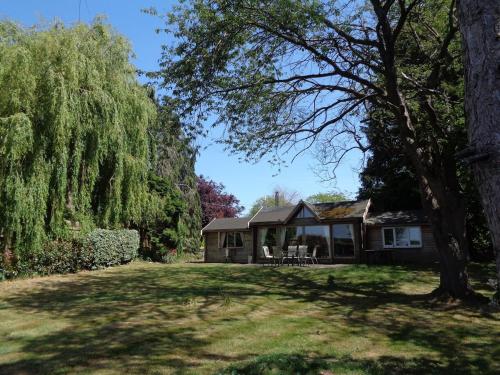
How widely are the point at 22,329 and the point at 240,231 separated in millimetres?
21063

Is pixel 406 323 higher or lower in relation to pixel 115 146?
lower

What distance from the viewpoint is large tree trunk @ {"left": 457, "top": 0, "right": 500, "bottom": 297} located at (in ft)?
8.26

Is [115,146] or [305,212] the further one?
[305,212]

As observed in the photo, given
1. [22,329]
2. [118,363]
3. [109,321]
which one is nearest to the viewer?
[118,363]

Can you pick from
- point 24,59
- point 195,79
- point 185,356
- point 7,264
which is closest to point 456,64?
point 195,79

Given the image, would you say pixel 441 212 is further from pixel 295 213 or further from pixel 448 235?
pixel 295 213

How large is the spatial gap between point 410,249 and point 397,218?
1.91 meters

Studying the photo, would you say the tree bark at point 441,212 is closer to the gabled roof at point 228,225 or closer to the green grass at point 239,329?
the green grass at point 239,329

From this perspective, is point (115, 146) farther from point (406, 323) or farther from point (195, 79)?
point (406, 323)

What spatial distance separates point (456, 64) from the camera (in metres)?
14.7

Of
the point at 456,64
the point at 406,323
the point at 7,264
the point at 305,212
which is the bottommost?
the point at 406,323

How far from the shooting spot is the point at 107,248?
20797 mm

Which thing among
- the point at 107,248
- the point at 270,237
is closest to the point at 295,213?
the point at 270,237

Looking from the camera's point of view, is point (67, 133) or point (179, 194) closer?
point (67, 133)
